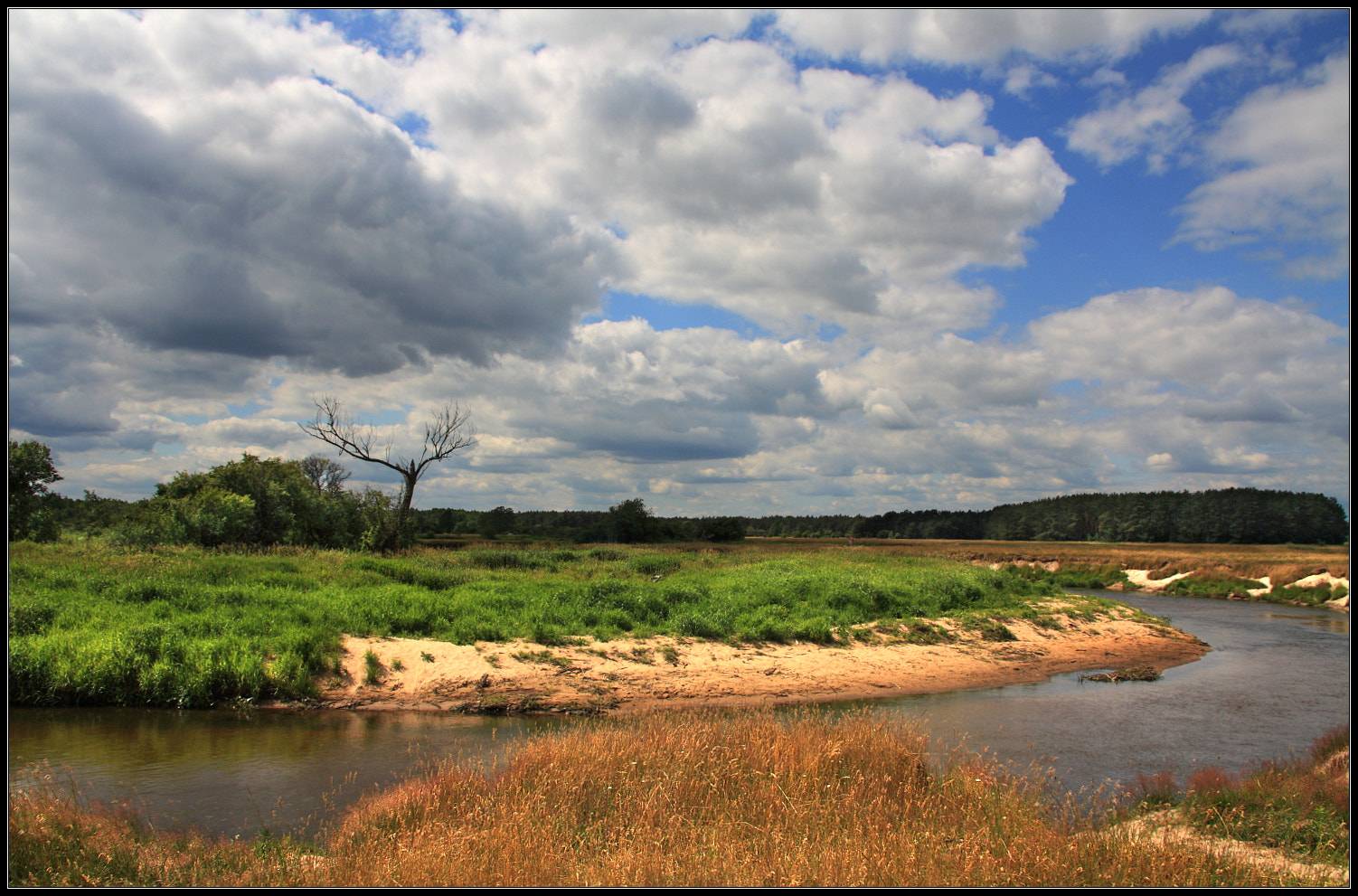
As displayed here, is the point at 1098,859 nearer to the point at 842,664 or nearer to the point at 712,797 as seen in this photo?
the point at 712,797

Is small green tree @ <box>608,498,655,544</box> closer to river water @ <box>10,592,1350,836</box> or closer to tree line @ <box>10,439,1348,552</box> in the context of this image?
tree line @ <box>10,439,1348,552</box>

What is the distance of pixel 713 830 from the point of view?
7.31 metres

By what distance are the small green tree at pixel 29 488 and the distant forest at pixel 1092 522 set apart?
1395 inches

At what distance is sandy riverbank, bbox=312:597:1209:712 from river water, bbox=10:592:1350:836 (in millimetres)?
955

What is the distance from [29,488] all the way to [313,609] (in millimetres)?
33699

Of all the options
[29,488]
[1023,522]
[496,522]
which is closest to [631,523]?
[496,522]

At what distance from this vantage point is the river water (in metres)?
10.4

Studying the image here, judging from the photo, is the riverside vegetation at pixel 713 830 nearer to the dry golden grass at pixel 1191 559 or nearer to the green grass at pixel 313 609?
the green grass at pixel 313 609

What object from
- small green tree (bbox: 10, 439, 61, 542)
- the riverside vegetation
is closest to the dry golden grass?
the riverside vegetation

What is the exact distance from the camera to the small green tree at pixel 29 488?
3812cm

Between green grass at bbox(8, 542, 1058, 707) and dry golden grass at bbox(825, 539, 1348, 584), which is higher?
green grass at bbox(8, 542, 1058, 707)

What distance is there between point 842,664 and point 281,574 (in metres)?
19.8

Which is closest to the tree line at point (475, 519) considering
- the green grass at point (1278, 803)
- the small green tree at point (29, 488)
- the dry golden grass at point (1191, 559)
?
the small green tree at point (29, 488)

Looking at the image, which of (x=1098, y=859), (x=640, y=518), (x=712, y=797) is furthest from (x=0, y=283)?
(x=640, y=518)
